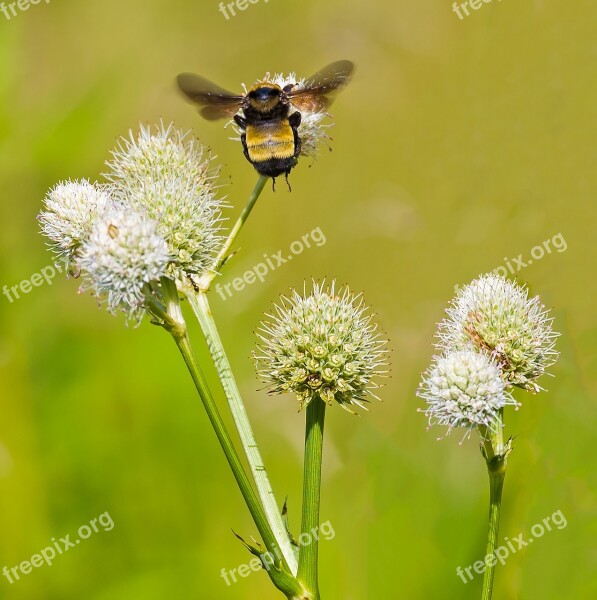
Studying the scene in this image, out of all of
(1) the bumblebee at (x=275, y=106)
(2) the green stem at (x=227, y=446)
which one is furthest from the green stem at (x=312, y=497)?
(1) the bumblebee at (x=275, y=106)

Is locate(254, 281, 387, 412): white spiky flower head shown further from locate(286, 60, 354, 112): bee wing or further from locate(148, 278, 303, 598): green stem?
locate(286, 60, 354, 112): bee wing

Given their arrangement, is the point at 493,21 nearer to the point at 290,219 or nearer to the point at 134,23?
the point at 290,219

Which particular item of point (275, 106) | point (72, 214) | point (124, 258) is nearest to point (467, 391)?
point (124, 258)

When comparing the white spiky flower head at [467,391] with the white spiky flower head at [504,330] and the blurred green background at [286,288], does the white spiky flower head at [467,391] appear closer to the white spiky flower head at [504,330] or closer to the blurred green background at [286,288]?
the white spiky flower head at [504,330]

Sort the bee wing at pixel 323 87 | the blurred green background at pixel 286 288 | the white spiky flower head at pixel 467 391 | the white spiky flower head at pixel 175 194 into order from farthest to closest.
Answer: the blurred green background at pixel 286 288
the bee wing at pixel 323 87
the white spiky flower head at pixel 175 194
the white spiky flower head at pixel 467 391

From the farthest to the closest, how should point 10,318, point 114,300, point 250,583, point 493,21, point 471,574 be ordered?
point 493,21
point 10,318
point 250,583
point 471,574
point 114,300

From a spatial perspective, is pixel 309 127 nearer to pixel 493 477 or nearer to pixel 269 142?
pixel 269 142

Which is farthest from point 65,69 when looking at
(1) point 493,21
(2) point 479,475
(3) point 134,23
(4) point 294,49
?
(2) point 479,475
